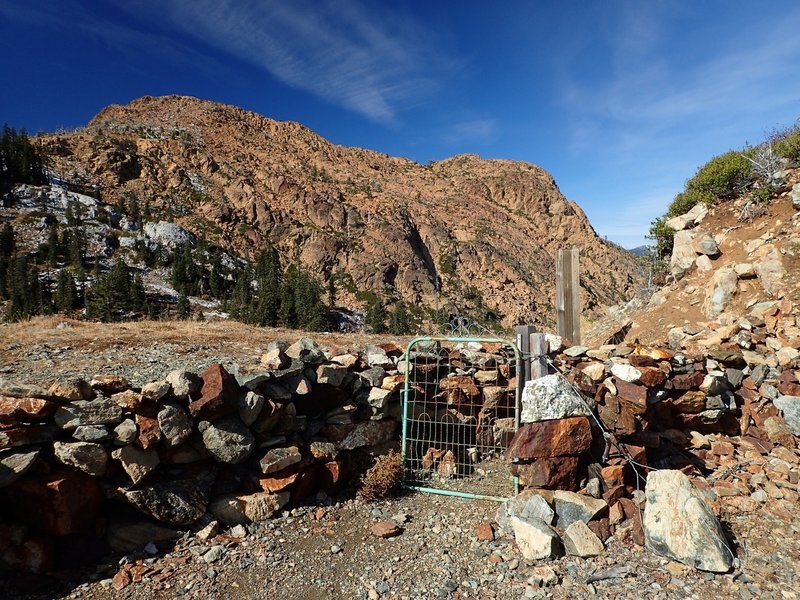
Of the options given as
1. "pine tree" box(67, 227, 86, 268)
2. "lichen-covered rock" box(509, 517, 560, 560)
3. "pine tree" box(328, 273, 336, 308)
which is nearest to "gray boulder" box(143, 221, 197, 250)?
"pine tree" box(67, 227, 86, 268)

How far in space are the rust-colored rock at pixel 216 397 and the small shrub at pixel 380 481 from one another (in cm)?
200

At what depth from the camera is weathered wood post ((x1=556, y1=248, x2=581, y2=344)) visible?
719 centimetres

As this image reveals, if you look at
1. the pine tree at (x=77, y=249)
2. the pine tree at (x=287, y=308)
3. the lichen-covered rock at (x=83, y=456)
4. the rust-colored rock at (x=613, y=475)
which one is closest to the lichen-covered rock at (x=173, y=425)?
the lichen-covered rock at (x=83, y=456)

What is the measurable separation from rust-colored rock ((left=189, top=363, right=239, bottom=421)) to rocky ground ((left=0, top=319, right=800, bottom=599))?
4.15 ft

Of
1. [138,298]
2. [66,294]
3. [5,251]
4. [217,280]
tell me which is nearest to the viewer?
[66,294]

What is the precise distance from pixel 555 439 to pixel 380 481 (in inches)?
93.4

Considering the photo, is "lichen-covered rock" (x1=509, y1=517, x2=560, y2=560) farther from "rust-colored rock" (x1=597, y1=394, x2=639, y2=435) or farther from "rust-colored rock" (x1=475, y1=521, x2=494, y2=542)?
"rust-colored rock" (x1=597, y1=394, x2=639, y2=435)

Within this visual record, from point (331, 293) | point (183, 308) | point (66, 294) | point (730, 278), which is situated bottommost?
point (730, 278)

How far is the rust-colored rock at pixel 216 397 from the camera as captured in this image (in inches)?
183

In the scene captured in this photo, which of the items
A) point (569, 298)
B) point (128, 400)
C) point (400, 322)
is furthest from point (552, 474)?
point (400, 322)

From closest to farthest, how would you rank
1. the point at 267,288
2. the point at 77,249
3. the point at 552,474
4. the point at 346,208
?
the point at 552,474, the point at 77,249, the point at 267,288, the point at 346,208

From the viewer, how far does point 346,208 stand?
301 feet

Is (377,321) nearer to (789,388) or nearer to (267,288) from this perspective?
(267,288)

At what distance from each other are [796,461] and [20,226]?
3507 inches
